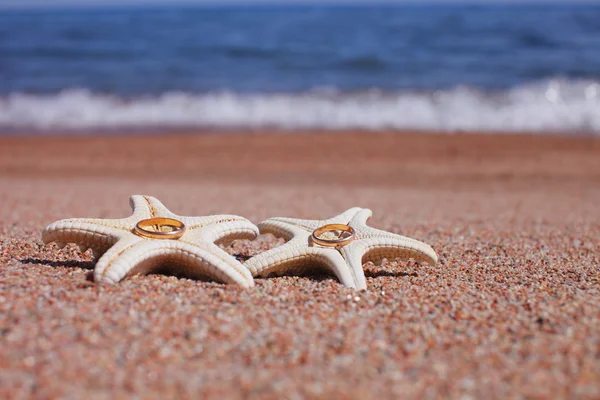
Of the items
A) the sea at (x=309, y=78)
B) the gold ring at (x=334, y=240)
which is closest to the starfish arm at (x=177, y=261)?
the gold ring at (x=334, y=240)

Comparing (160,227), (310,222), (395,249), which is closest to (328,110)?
(310,222)

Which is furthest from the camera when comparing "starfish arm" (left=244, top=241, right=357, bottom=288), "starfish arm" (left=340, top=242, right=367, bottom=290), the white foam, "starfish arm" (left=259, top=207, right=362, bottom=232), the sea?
the sea

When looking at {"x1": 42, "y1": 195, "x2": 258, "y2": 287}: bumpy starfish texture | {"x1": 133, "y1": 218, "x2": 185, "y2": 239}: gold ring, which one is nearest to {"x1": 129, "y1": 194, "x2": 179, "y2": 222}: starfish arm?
{"x1": 42, "y1": 195, "x2": 258, "y2": 287}: bumpy starfish texture

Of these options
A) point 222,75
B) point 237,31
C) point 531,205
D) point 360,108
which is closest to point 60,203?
point 531,205

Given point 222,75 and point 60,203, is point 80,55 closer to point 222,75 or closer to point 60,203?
point 222,75

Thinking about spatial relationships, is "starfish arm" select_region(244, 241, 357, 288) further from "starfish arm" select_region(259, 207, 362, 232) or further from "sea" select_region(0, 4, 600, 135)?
"sea" select_region(0, 4, 600, 135)

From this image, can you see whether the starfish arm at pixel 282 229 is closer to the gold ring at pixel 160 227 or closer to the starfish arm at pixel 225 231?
the starfish arm at pixel 225 231
